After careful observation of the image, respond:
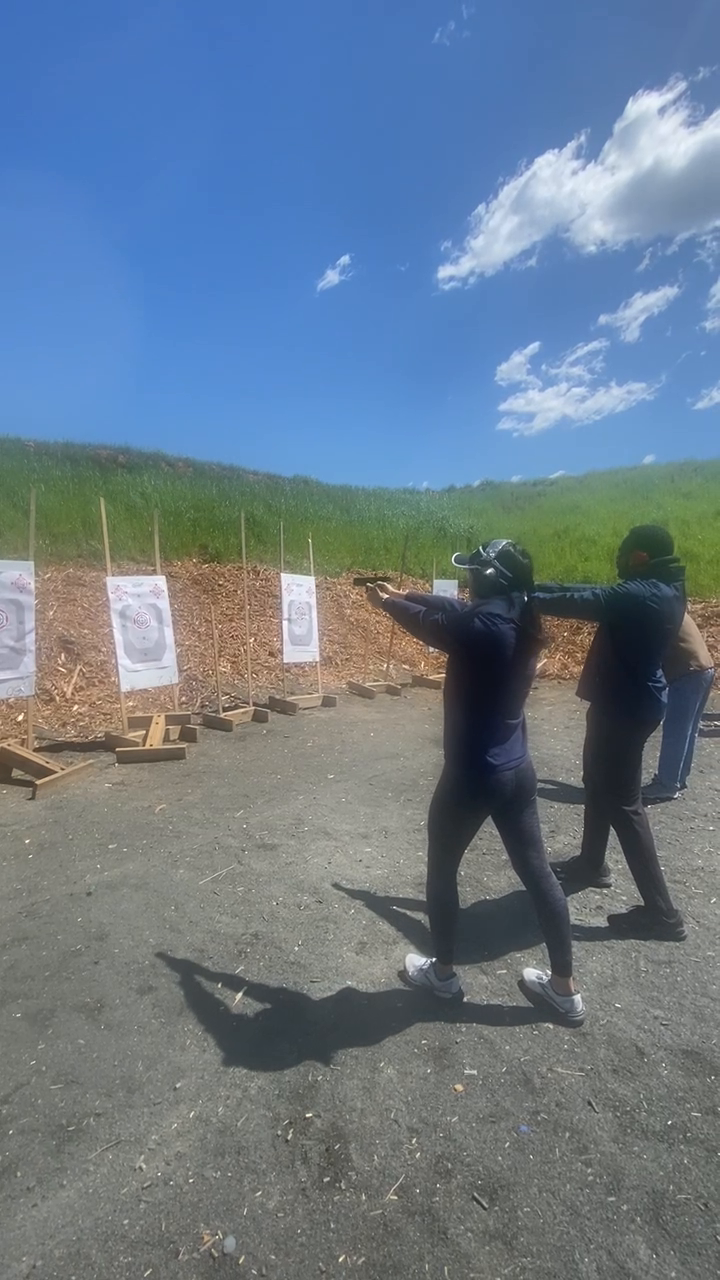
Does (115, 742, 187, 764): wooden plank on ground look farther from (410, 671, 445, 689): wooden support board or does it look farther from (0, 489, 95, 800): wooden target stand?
(410, 671, 445, 689): wooden support board

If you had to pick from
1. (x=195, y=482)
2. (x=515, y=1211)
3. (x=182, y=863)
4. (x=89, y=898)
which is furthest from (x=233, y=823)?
(x=195, y=482)

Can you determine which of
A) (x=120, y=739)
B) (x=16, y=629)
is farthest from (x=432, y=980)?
(x=16, y=629)

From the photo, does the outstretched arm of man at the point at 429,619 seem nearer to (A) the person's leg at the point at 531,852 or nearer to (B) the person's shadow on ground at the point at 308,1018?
(A) the person's leg at the point at 531,852

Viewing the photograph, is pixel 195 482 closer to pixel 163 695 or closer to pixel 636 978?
pixel 163 695

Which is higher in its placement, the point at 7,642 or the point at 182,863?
the point at 7,642

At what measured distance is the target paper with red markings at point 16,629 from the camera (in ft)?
20.6

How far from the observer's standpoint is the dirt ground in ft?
7.22

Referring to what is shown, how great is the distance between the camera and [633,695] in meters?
3.68

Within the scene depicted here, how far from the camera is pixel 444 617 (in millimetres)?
2785

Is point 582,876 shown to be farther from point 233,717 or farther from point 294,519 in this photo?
point 294,519

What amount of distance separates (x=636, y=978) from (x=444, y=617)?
7.00ft

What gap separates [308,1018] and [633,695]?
2.19m

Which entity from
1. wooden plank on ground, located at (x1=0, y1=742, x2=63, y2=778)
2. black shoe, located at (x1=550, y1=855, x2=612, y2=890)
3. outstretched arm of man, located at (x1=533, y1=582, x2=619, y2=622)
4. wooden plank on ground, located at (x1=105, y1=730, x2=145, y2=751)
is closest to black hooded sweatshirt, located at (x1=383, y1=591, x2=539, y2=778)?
outstretched arm of man, located at (x1=533, y1=582, x2=619, y2=622)

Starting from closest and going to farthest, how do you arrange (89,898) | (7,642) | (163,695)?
(89,898) → (7,642) → (163,695)
